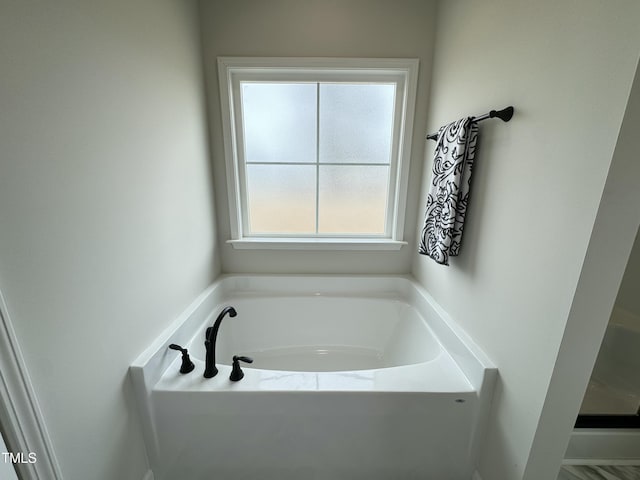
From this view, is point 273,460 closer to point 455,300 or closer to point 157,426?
point 157,426

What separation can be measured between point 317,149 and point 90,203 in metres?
1.31

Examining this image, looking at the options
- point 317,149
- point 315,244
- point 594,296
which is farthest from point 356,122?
point 594,296

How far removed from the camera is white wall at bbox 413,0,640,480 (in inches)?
25.7

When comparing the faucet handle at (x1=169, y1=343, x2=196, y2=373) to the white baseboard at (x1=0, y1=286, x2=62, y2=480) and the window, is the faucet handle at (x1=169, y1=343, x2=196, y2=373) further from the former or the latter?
the window

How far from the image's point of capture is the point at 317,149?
1823 millimetres

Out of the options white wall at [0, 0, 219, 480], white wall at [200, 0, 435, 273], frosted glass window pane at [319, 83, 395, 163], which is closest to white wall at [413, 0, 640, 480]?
white wall at [200, 0, 435, 273]

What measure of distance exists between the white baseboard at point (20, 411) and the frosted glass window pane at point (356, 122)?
5.35 feet

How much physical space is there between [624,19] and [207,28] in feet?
5.94

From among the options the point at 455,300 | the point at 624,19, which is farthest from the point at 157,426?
the point at 624,19

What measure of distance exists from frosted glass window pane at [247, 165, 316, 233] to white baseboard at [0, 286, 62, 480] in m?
1.41

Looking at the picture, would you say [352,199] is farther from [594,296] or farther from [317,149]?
[594,296]

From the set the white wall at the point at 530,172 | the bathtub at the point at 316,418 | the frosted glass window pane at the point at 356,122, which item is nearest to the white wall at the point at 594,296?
the white wall at the point at 530,172

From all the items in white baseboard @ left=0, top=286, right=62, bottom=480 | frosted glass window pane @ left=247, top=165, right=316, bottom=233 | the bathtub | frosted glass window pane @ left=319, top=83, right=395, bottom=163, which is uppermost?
frosted glass window pane @ left=319, top=83, right=395, bottom=163

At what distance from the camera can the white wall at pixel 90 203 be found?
0.65m
